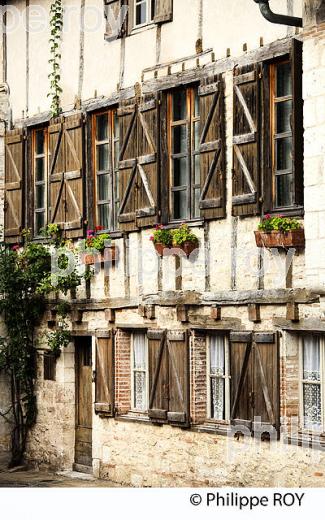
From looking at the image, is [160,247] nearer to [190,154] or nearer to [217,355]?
[190,154]

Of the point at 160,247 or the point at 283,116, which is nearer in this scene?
the point at 283,116

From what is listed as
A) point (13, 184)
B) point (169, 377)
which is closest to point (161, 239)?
point (169, 377)

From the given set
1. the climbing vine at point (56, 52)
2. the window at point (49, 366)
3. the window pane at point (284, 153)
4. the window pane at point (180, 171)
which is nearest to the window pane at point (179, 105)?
the window pane at point (180, 171)

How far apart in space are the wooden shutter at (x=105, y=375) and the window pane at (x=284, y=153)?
→ 354cm

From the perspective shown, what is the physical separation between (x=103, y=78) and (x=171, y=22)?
4.98 feet

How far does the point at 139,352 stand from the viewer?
599 inches

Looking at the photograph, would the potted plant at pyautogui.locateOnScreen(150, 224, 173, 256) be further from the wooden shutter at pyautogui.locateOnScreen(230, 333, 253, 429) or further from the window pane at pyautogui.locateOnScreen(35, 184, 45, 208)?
the window pane at pyautogui.locateOnScreen(35, 184, 45, 208)

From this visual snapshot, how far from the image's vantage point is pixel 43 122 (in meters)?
16.7

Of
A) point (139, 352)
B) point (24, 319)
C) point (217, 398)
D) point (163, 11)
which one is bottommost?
point (217, 398)

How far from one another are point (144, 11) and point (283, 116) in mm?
2889

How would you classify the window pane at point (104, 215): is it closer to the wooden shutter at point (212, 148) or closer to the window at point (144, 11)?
the wooden shutter at point (212, 148)

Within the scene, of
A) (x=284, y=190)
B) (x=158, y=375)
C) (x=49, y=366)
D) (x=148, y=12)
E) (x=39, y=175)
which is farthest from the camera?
(x=39, y=175)

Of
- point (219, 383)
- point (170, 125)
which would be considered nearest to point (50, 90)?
point (170, 125)

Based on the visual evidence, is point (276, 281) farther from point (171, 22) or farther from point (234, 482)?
point (171, 22)
